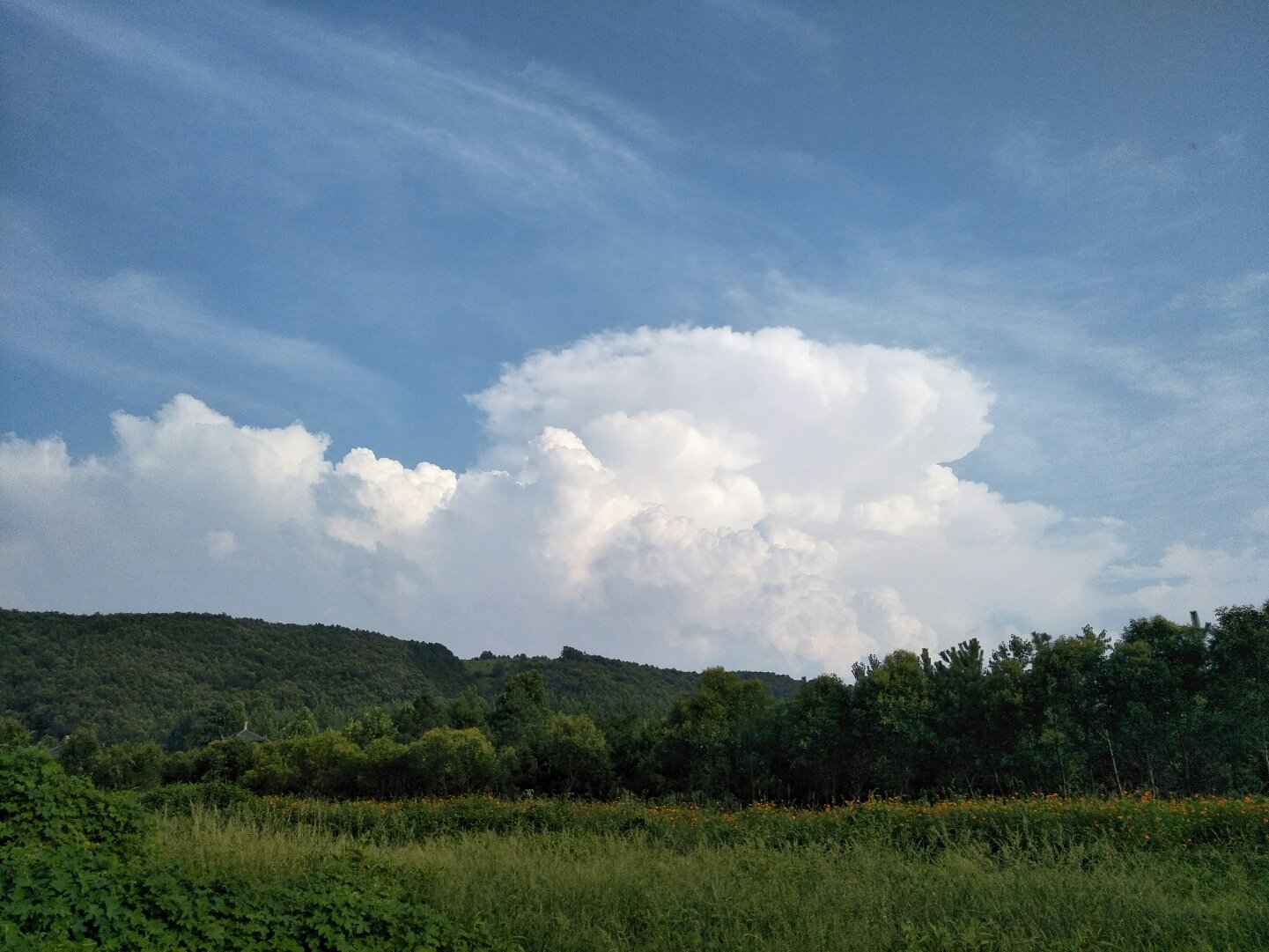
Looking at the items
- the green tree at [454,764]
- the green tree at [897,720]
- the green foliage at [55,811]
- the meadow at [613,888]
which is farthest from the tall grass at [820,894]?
the green tree at [454,764]

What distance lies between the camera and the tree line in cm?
2169

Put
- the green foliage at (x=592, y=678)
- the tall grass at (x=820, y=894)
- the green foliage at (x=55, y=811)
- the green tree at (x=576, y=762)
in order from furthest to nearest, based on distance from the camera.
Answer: the green foliage at (x=592, y=678)
the green tree at (x=576, y=762)
the green foliage at (x=55, y=811)
the tall grass at (x=820, y=894)

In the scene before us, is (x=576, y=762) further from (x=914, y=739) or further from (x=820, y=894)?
(x=820, y=894)

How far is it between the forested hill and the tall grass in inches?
2238

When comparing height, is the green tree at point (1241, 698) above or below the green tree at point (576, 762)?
above

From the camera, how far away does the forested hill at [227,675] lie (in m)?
80.0

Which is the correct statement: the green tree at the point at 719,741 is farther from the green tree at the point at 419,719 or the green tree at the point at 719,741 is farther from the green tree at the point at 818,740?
the green tree at the point at 419,719

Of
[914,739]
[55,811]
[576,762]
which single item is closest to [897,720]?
[914,739]

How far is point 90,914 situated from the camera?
215 inches

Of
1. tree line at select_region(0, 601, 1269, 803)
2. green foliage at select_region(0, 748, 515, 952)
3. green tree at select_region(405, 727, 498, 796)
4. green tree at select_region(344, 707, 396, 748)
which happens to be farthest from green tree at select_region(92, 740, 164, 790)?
green foliage at select_region(0, 748, 515, 952)

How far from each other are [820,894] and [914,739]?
19758 millimetres

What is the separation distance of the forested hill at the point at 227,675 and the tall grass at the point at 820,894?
5684cm

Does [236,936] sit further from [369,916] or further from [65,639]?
[65,639]

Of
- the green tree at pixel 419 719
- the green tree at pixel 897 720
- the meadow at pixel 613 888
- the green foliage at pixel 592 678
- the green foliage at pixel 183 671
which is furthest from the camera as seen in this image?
the green foliage at pixel 592 678
